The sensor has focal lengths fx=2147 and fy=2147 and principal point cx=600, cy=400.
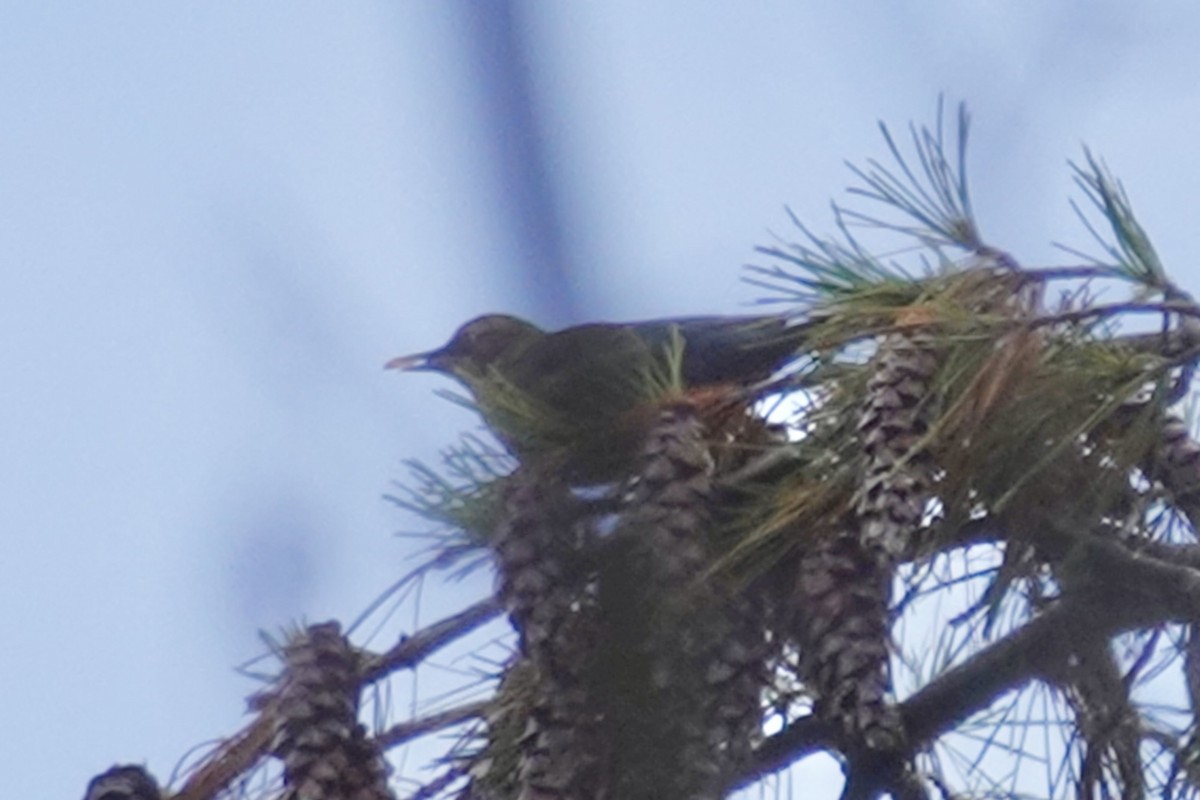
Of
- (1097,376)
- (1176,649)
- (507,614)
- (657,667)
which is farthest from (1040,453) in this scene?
(657,667)

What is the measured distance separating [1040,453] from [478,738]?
15.3 inches

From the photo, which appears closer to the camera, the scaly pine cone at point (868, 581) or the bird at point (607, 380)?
the bird at point (607, 380)

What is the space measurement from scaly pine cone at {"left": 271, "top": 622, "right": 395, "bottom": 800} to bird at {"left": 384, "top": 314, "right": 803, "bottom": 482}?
172 mm

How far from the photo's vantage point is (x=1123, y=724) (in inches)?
54.9

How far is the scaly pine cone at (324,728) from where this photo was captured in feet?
4.11

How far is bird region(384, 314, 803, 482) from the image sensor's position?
41.9 inches

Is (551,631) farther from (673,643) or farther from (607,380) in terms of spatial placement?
(673,643)

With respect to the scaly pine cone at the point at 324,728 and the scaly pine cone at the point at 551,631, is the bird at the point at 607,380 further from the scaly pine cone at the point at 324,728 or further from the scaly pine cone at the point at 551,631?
the scaly pine cone at the point at 324,728

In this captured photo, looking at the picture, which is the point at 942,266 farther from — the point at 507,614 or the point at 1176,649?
the point at 507,614

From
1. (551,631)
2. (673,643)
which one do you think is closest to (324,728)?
(551,631)

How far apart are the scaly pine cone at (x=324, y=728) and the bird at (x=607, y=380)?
17 centimetres

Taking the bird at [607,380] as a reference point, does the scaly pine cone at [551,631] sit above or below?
below

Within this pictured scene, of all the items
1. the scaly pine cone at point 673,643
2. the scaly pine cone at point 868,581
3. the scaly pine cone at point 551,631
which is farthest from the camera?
the scaly pine cone at point 868,581

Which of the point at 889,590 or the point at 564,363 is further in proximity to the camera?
the point at 889,590
